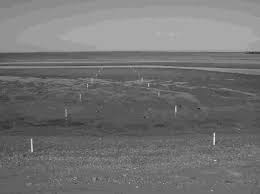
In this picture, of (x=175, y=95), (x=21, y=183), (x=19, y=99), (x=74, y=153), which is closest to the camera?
(x=21, y=183)

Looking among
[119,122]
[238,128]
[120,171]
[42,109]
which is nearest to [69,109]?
[42,109]

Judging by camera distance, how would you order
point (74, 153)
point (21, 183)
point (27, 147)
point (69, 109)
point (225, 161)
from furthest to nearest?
point (69, 109) < point (27, 147) < point (74, 153) < point (225, 161) < point (21, 183)

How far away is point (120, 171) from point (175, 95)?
33.2 metres

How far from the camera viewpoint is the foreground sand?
16.0 metres

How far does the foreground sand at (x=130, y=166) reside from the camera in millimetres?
16000

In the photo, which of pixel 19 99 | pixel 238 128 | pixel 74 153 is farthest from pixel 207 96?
pixel 74 153

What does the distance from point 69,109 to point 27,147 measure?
16.3 m

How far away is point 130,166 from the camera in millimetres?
18734

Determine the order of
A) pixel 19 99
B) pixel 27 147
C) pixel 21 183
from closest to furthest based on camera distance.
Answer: pixel 21 183 → pixel 27 147 → pixel 19 99

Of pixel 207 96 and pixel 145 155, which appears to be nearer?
pixel 145 155

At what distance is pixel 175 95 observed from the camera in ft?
164

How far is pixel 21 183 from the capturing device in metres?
16.4

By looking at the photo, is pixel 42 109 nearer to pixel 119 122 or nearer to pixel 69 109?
pixel 69 109

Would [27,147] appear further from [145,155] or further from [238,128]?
[238,128]
